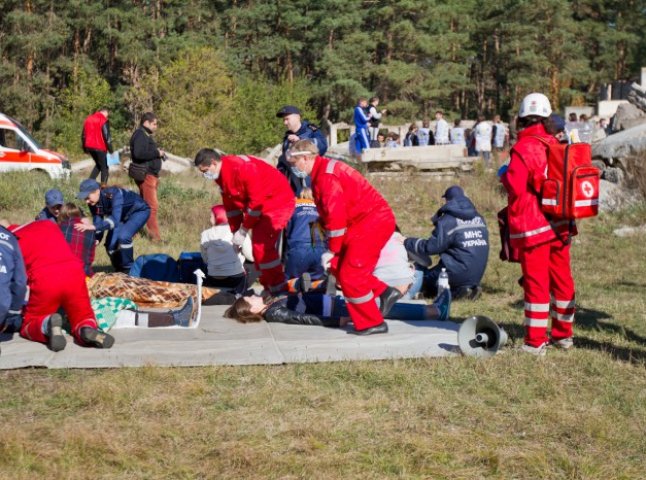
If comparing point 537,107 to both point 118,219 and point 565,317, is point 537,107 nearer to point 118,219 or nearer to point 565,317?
point 565,317

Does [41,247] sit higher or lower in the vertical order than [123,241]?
higher

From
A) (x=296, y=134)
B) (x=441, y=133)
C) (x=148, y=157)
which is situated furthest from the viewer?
(x=441, y=133)

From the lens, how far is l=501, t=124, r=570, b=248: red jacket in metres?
6.71

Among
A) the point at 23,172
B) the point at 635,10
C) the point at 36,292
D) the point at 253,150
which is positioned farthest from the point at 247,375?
the point at 635,10

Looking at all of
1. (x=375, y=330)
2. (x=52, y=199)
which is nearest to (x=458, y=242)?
(x=375, y=330)

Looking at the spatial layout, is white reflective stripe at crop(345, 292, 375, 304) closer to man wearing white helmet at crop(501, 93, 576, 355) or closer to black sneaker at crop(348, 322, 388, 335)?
black sneaker at crop(348, 322, 388, 335)

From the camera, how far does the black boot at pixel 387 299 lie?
A: 8.02m

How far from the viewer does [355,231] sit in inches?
289

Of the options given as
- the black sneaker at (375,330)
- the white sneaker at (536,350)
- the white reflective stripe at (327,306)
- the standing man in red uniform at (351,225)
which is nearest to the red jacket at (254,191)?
the white reflective stripe at (327,306)

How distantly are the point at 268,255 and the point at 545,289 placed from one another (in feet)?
9.10

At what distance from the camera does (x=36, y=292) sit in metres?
7.02

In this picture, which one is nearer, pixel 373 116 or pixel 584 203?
pixel 584 203

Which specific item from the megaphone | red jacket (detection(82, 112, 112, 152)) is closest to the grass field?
the megaphone

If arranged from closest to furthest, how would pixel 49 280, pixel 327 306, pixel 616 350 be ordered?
pixel 49 280 → pixel 616 350 → pixel 327 306
